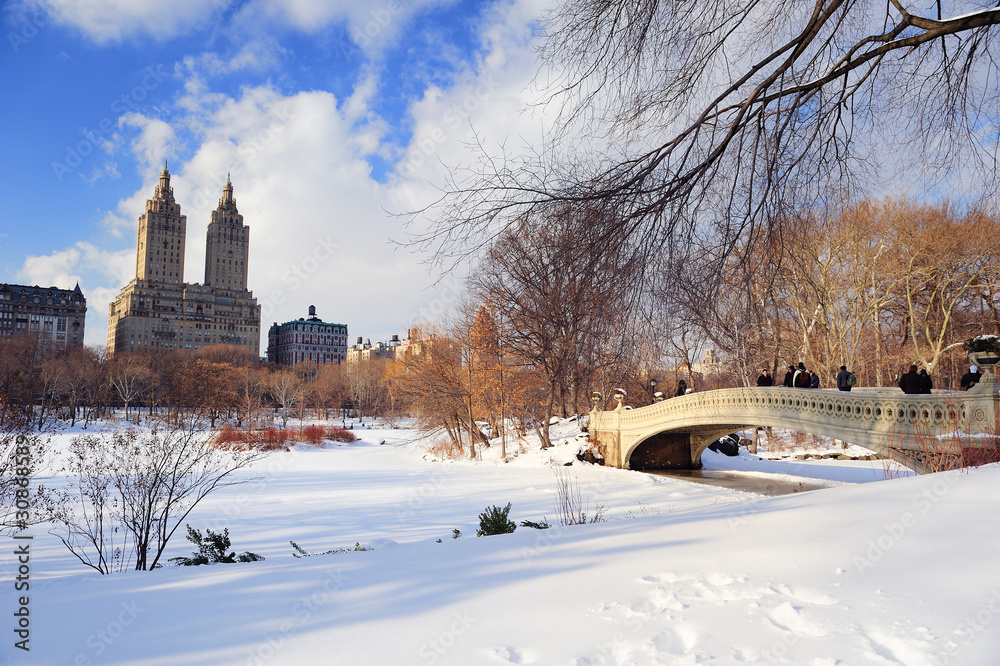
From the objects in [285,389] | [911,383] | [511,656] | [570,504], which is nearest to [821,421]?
[911,383]

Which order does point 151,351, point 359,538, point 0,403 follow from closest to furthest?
point 0,403 < point 359,538 < point 151,351

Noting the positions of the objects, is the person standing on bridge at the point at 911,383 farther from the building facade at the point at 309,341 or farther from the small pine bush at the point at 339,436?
the building facade at the point at 309,341

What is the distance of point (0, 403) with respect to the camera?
35.0ft

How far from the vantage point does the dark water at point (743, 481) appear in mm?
18267

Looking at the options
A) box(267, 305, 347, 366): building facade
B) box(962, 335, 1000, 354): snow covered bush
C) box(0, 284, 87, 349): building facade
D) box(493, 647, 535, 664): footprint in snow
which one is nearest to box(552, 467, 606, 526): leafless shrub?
box(493, 647, 535, 664): footprint in snow

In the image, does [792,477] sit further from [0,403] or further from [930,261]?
[0,403]

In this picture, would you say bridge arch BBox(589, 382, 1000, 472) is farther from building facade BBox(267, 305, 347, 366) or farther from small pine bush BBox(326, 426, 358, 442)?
building facade BBox(267, 305, 347, 366)

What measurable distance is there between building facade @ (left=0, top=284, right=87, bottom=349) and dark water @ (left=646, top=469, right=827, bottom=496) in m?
126

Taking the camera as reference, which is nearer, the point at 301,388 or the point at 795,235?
the point at 795,235

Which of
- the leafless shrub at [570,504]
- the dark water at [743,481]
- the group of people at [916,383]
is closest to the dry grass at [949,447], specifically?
the group of people at [916,383]

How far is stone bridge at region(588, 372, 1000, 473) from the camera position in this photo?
1109cm

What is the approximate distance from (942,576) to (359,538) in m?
10.1

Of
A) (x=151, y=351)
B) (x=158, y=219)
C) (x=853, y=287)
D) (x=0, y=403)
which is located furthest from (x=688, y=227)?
(x=158, y=219)

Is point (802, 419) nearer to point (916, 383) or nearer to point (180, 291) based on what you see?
point (916, 383)
